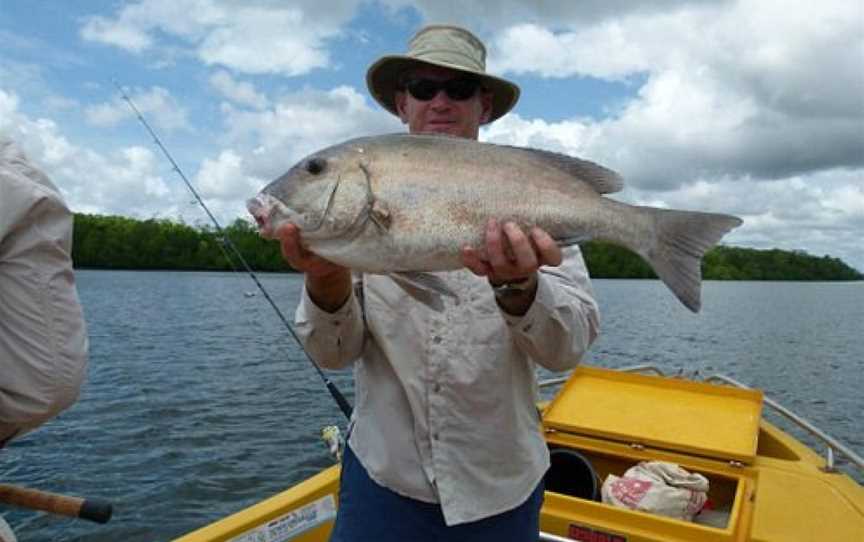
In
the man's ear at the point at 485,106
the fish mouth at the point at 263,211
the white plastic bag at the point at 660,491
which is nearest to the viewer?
the fish mouth at the point at 263,211

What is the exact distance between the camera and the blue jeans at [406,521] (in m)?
2.63

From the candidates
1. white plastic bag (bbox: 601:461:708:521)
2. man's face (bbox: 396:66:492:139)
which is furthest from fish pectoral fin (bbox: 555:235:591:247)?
white plastic bag (bbox: 601:461:708:521)

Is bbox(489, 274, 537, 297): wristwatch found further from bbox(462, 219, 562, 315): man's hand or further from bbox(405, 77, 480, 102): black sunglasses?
bbox(405, 77, 480, 102): black sunglasses

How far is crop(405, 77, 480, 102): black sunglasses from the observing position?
2.98 metres

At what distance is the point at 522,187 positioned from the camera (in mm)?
2574

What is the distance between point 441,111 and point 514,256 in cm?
91

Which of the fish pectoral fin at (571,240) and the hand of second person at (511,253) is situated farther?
the fish pectoral fin at (571,240)

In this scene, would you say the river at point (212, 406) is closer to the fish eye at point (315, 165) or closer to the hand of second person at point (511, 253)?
the fish eye at point (315, 165)

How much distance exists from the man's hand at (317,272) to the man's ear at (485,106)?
108 centimetres

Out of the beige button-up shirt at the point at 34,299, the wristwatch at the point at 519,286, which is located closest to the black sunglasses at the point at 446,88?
the wristwatch at the point at 519,286

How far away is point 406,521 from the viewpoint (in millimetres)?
2656

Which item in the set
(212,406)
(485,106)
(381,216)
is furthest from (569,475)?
(212,406)

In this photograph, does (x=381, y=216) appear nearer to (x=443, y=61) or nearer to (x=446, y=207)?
(x=446, y=207)

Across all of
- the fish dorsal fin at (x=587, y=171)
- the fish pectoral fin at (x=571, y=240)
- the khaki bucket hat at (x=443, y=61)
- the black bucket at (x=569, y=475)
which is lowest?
the black bucket at (x=569, y=475)
